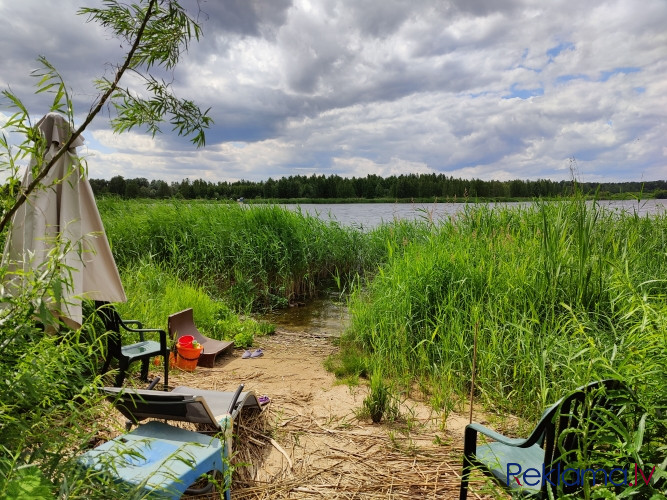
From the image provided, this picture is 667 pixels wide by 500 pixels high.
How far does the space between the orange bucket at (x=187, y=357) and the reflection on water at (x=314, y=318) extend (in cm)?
257

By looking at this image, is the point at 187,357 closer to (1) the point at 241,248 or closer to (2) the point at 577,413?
(2) the point at 577,413

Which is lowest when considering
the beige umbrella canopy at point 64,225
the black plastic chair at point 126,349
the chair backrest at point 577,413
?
the black plastic chair at point 126,349

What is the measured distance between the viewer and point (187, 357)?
16.7ft

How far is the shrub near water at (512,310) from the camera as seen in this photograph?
3783 millimetres

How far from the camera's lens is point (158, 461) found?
2324 mm

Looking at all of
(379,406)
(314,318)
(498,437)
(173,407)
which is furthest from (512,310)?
(314,318)

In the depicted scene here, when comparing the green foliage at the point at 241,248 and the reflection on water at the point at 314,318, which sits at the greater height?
the green foliage at the point at 241,248

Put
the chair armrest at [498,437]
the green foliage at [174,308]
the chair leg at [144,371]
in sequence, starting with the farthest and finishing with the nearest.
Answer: the green foliage at [174,308], the chair leg at [144,371], the chair armrest at [498,437]

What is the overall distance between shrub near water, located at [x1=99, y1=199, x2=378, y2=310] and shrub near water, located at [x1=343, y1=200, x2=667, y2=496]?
11.5 feet

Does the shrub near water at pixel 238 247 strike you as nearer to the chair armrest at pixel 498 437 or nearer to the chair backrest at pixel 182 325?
the chair backrest at pixel 182 325

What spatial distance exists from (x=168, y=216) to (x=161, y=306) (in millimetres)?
4324

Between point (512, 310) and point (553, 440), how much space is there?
3.00 m

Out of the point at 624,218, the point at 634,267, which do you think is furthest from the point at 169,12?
the point at 624,218

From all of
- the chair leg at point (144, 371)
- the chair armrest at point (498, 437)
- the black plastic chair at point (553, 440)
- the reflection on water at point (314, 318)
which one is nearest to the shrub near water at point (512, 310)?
the black plastic chair at point (553, 440)
